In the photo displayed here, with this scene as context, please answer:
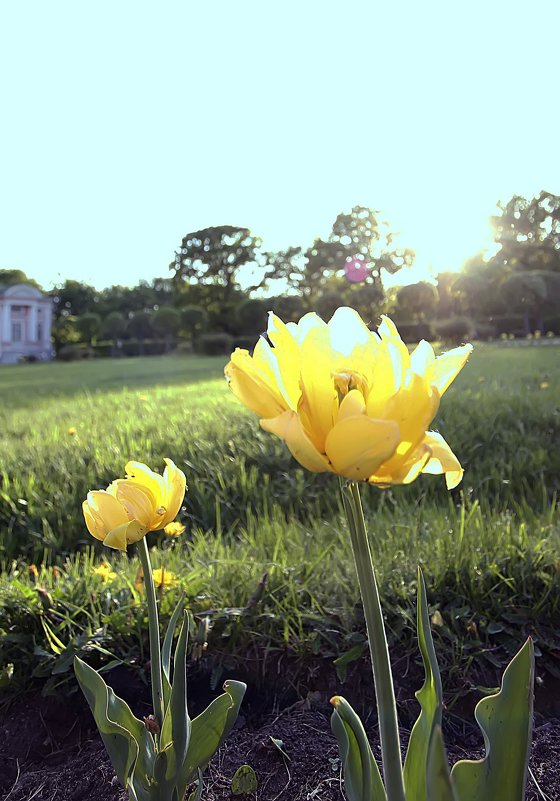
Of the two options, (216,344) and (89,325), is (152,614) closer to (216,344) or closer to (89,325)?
(216,344)

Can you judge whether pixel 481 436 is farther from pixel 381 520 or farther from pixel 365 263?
pixel 365 263

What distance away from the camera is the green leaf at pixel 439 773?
1.73ft

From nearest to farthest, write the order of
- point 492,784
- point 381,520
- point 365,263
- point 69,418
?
point 492,784 → point 381,520 → point 69,418 → point 365,263

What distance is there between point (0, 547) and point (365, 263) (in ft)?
86.1

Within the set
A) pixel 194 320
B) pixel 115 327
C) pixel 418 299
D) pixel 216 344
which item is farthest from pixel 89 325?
pixel 418 299

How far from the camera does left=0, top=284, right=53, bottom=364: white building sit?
36.2m

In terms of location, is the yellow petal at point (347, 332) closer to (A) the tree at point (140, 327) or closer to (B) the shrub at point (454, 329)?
(B) the shrub at point (454, 329)

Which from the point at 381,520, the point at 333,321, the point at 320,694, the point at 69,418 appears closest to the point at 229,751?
the point at 320,694

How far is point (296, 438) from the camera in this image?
501mm

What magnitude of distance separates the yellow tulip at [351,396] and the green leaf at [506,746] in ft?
0.74

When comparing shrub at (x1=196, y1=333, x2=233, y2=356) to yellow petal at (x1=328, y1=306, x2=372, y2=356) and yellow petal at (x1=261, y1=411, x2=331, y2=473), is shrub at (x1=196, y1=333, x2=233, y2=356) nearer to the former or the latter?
yellow petal at (x1=328, y1=306, x2=372, y2=356)

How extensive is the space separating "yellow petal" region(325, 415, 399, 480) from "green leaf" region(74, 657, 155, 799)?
443 millimetres

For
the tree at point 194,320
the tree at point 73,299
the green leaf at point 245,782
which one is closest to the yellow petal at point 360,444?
the green leaf at point 245,782

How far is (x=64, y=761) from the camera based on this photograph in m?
1.20
